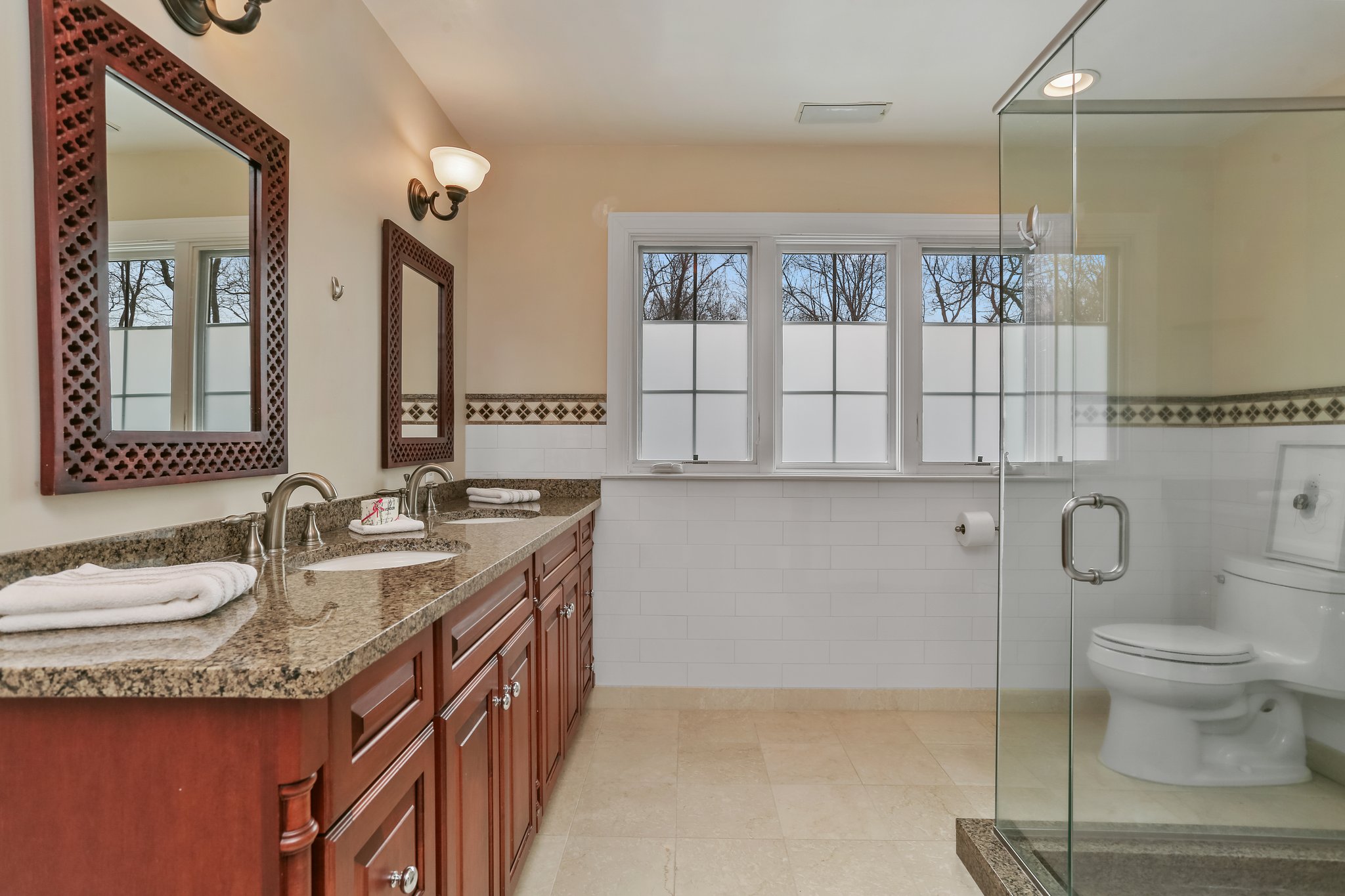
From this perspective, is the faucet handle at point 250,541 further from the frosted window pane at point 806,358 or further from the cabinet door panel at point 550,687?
the frosted window pane at point 806,358

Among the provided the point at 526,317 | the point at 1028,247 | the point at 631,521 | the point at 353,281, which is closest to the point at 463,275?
the point at 526,317

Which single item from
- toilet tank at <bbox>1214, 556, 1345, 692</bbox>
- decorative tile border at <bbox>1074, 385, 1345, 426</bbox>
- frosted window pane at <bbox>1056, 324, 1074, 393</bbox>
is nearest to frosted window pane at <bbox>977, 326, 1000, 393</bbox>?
frosted window pane at <bbox>1056, 324, 1074, 393</bbox>

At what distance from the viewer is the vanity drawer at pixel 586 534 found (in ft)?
9.45

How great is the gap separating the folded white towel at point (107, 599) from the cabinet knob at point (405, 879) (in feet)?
1.55

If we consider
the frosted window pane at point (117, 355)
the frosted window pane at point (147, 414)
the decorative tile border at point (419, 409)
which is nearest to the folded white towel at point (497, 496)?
the decorative tile border at point (419, 409)

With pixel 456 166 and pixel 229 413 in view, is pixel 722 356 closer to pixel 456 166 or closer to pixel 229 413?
pixel 456 166

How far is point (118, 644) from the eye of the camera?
879 millimetres

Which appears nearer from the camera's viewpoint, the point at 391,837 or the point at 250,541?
the point at 391,837

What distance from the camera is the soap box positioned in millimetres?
2014

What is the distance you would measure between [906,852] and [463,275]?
2.81m

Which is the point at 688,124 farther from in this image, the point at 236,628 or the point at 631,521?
the point at 236,628

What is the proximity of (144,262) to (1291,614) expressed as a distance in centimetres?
220

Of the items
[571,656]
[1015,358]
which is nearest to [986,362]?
[1015,358]

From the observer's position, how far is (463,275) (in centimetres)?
326
